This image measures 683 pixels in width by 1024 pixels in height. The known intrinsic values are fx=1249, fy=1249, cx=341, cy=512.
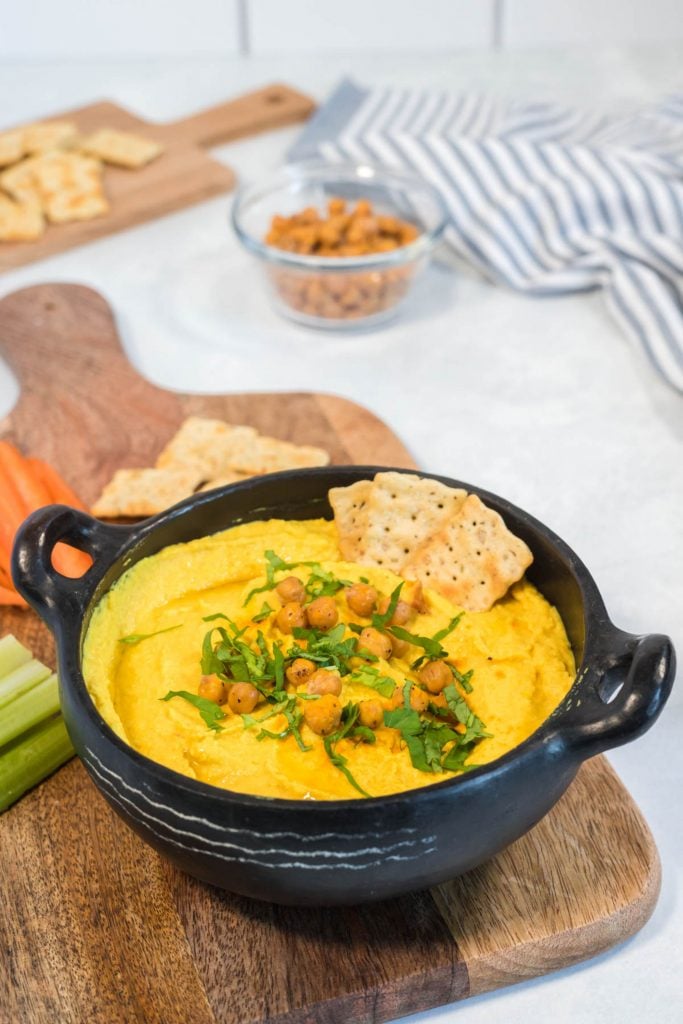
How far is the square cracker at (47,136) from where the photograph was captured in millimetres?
4512

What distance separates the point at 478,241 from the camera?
389 centimetres

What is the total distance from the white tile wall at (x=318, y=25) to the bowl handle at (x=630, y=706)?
4.48 m

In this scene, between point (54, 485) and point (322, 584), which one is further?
point (54, 485)

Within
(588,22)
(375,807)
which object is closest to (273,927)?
(375,807)

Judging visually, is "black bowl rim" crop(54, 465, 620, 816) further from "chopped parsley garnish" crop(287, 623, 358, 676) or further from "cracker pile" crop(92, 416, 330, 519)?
"cracker pile" crop(92, 416, 330, 519)

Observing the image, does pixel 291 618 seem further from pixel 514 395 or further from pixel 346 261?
pixel 346 261

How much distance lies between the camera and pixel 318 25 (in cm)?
579

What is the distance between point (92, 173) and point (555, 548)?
2836 mm

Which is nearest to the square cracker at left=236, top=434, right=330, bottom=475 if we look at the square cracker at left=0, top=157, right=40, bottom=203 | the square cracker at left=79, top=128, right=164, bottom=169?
the square cracker at left=0, top=157, right=40, bottom=203

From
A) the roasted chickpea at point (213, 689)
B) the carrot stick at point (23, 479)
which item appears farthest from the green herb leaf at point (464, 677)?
the carrot stick at point (23, 479)

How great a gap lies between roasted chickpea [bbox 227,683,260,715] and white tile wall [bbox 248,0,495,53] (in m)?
4.43

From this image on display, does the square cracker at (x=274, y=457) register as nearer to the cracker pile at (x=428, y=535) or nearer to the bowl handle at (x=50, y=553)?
the cracker pile at (x=428, y=535)

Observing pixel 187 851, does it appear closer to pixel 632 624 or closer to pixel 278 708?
pixel 278 708

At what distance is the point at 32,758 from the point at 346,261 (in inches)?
72.5
